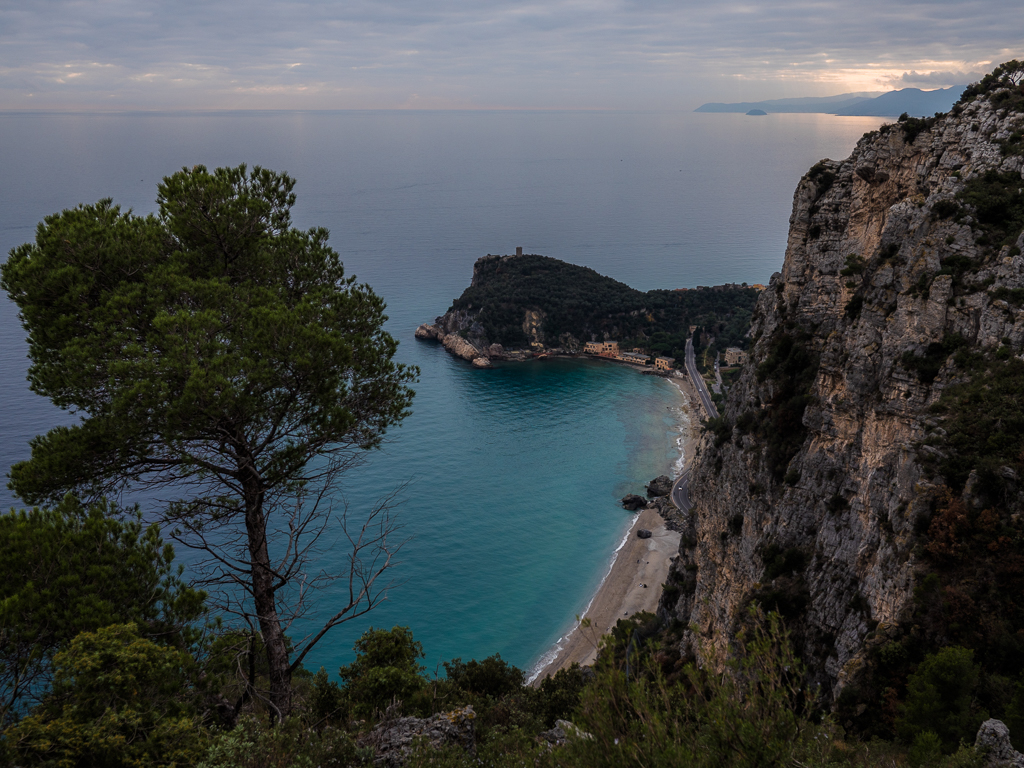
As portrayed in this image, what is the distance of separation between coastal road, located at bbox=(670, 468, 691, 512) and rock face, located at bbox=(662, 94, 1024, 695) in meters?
24.4

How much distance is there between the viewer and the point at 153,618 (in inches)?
369

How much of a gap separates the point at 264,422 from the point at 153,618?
3.24 metres

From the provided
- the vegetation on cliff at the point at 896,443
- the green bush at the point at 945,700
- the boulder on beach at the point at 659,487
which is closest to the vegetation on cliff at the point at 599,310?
the boulder on beach at the point at 659,487

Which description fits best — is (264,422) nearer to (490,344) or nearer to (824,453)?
(824,453)

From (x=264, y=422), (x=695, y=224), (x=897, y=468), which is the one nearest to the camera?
(x=264, y=422)

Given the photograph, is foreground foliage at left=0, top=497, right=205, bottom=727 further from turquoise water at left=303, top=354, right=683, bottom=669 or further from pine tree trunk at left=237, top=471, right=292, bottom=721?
turquoise water at left=303, top=354, right=683, bottom=669

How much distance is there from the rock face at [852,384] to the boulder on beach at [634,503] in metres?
25.5

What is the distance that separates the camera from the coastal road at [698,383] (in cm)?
7094

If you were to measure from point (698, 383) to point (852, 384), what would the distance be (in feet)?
204

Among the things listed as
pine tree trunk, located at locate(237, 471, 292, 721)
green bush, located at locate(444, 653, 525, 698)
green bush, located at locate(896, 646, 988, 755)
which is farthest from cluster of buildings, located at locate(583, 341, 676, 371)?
pine tree trunk, located at locate(237, 471, 292, 721)

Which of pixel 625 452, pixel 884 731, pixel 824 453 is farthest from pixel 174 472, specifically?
pixel 625 452

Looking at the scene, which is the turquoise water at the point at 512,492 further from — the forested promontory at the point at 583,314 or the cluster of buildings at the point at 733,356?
the cluster of buildings at the point at 733,356

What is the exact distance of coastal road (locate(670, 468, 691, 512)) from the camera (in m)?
51.4

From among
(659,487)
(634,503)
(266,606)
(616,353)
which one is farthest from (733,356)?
(266,606)
